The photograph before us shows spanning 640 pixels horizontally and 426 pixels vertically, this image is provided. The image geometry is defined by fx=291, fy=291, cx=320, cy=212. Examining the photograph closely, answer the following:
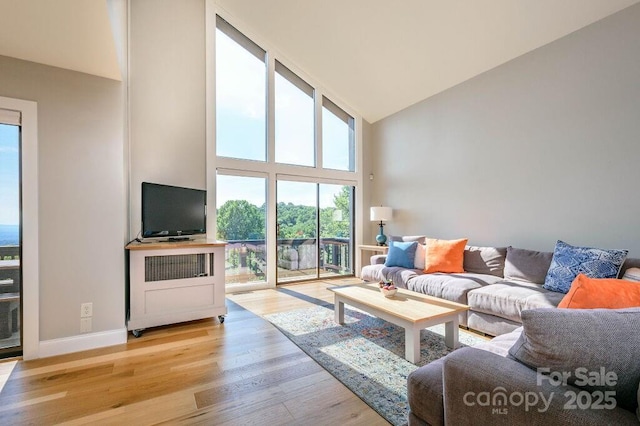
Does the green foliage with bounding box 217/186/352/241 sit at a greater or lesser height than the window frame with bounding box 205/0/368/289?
lesser

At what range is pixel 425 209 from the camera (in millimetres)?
4602

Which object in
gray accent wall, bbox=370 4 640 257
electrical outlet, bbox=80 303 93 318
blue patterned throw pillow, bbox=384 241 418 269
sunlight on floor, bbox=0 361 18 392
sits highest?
gray accent wall, bbox=370 4 640 257

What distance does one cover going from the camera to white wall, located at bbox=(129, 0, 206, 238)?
347 centimetres

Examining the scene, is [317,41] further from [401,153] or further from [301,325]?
[301,325]

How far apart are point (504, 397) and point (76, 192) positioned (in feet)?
10.3

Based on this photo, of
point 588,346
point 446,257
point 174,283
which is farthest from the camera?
point 446,257

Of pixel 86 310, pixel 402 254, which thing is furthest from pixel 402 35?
pixel 86 310

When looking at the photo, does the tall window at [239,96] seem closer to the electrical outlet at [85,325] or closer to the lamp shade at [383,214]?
the lamp shade at [383,214]

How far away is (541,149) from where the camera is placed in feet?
10.8

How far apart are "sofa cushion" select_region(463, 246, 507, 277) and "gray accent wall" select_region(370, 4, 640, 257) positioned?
0.30 metres

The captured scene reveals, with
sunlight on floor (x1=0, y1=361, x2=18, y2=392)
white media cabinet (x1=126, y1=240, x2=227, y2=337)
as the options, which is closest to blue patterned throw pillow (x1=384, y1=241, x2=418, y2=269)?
white media cabinet (x1=126, y1=240, x2=227, y2=337)

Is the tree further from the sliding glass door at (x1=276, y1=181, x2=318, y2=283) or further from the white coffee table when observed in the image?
the white coffee table

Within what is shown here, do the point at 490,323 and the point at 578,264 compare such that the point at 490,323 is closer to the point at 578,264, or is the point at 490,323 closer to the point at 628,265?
the point at 578,264

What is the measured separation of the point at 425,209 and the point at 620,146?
226 centimetres
